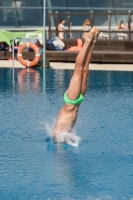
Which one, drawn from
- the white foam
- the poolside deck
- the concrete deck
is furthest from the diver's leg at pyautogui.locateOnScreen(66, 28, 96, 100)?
the poolside deck

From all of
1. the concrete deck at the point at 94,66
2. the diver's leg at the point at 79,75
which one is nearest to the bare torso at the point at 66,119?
the diver's leg at the point at 79,75

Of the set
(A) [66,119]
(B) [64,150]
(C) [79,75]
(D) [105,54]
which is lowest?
(D) [105,54]

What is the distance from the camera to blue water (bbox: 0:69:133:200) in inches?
280

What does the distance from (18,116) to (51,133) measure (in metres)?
2.02

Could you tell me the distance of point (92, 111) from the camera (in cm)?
1238

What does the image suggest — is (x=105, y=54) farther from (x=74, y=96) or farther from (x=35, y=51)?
(x=74, y=96)

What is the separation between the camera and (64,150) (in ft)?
29.1

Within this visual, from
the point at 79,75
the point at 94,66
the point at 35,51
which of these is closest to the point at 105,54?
the point at 94,66

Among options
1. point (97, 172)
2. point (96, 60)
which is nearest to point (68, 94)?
point (97, 172)

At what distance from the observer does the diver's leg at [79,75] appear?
9078mm

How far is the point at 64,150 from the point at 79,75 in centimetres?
113

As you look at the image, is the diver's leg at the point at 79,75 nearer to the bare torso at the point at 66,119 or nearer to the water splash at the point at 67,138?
the bare torso at the point at 66,119

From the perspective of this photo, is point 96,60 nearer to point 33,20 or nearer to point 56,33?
point 56,33

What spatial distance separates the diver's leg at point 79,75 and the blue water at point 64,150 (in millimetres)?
763
